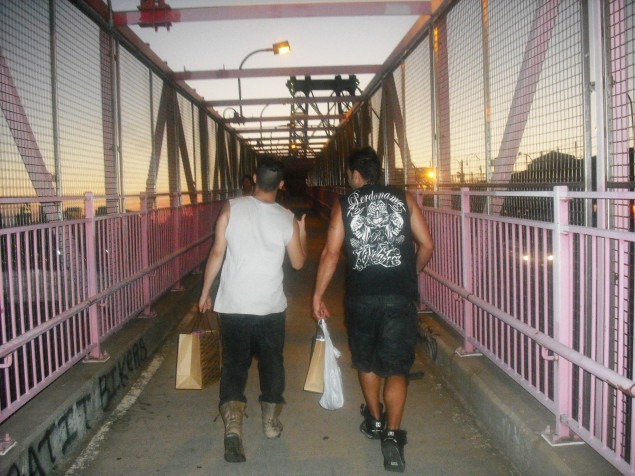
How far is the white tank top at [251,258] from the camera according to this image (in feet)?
12.2

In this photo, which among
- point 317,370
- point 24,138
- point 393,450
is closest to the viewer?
point 393,450

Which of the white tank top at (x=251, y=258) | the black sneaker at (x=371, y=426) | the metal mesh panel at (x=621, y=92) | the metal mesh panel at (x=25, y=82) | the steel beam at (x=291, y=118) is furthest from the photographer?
the steel beam at (x=291, y=118)

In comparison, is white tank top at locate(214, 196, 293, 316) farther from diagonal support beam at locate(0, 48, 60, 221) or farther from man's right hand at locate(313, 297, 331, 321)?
diagonal support beam at locate(0, 48, 60, 221)

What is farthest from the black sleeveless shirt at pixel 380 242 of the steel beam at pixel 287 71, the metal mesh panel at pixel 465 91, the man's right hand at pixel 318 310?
the steel beam at pixel 287 71

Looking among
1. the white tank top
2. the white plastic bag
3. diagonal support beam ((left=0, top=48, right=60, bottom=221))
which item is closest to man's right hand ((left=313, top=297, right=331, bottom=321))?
the white plastic bag

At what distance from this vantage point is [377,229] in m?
3.64

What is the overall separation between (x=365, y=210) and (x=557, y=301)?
1229mm

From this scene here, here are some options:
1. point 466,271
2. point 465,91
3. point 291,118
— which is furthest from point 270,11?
point 291,118

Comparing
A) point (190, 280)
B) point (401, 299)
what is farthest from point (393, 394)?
point (190, 280)

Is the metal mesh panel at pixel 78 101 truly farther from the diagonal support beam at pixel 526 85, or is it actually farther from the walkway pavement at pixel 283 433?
the diagonal support beam at pixel 526 85

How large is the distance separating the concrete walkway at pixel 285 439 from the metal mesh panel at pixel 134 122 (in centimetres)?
278

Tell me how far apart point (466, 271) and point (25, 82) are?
364 centimetres

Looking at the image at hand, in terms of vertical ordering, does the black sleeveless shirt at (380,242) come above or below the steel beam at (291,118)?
below

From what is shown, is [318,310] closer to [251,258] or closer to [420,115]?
[251,258]
